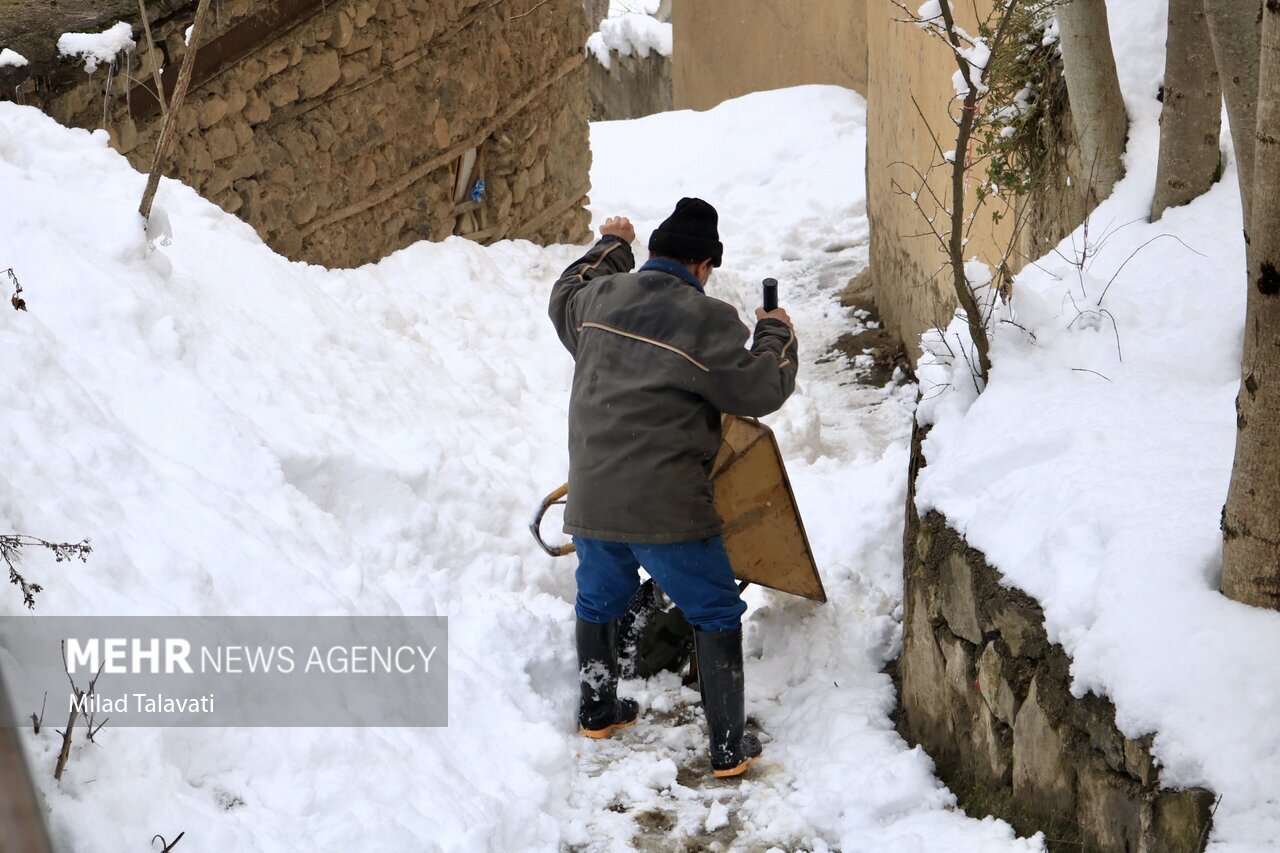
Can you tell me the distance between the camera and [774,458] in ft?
13.4

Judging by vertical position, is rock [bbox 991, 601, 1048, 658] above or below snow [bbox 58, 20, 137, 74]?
below

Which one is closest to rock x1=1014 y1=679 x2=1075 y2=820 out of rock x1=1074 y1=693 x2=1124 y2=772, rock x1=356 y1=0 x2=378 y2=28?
rock x1=1074 y1=693 x2=1124 y2=772

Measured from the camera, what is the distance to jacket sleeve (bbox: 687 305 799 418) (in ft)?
11.5

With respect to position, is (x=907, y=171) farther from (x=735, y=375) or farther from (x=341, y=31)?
(x=735, y=375)

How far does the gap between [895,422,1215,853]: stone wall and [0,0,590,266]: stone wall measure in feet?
12.9

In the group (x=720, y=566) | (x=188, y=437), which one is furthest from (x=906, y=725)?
(x=188, y=437)

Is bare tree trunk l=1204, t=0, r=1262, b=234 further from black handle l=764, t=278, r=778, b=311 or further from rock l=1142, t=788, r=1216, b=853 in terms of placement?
rock l=1142, t=788, r=1216, b=853

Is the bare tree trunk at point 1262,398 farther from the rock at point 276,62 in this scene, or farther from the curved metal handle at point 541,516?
the rock at point 276,62

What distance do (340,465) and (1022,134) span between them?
307 centimetres

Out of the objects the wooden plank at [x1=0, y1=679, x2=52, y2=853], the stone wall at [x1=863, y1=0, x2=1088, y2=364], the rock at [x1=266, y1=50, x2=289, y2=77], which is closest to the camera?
the wooden plank at [x1=0, y1=679, x2=52, y2=853]

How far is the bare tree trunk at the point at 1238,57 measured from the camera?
3.28 m

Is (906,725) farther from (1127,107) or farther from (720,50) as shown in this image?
(720,50)

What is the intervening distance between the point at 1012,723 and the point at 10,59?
499 cm

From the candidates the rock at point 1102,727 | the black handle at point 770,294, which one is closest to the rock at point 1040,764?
the rock at point 1102,727
